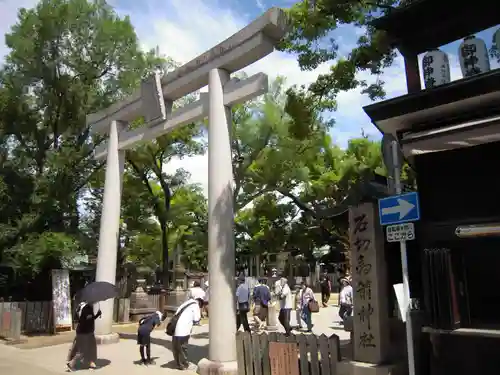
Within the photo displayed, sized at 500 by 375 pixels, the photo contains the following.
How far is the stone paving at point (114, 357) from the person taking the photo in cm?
905

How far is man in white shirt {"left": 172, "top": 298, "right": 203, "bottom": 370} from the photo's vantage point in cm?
883

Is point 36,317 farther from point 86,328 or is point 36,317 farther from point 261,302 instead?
point 261,302

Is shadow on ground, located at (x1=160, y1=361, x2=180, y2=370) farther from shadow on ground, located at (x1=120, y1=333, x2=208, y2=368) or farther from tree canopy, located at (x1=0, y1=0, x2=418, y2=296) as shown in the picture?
tree canopy, located at (x1=0, y1=0, x2=418, y2=296)

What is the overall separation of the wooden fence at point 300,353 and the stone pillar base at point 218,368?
0.57m

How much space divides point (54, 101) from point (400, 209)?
52.3 feet

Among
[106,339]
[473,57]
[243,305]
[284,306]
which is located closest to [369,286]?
[473,57]

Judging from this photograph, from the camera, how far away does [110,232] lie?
13.1 m

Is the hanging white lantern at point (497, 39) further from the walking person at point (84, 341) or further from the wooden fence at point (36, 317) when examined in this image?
the wooden fence at point (36, 317)

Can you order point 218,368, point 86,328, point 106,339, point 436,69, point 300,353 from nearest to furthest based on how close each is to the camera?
point 436,69, point 300,353, point 218,368, point 86,328, point 106,339

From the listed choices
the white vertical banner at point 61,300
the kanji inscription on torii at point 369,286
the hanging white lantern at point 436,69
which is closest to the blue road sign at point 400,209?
the kanji inscription on torii at point 369,286

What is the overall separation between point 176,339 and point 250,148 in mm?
17099

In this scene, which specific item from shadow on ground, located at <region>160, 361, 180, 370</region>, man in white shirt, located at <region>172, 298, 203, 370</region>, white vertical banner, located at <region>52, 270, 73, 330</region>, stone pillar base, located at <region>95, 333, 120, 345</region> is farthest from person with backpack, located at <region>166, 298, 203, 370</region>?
white vertical banner, located at <region>52, 270, 73, 330</region>

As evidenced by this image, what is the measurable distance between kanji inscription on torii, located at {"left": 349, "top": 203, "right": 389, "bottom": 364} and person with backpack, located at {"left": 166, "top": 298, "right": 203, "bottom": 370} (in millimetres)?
3657

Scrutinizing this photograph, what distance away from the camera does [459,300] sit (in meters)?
5.38
